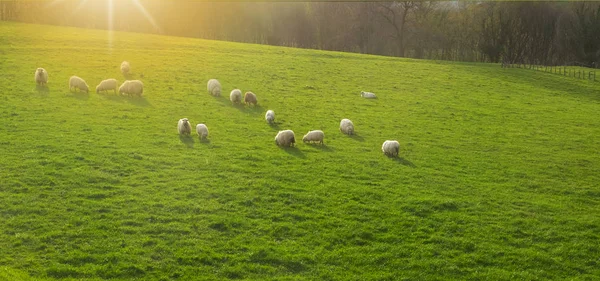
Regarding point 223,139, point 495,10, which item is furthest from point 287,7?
point 223,139

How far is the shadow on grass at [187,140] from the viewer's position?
22831 millimetres

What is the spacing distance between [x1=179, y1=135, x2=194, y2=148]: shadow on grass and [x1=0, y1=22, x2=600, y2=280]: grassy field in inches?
6.1

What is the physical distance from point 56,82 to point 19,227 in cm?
1923

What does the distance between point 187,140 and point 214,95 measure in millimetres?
9590

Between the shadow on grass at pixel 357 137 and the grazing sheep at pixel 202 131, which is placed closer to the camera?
the grazing sheep at pixel 202 131

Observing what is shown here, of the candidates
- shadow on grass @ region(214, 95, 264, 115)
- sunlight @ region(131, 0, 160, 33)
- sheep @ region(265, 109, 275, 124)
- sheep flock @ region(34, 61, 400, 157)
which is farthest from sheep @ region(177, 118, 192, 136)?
sunlight @ region(131, 0, 160, 33)

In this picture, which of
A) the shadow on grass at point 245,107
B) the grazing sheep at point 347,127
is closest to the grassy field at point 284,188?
the shadow on grass at point 245,107

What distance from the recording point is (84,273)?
42.6 feet

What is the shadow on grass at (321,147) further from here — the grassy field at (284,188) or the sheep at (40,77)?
the sheep at (40,77)

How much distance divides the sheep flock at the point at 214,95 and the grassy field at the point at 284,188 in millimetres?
512

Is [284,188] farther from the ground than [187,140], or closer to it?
closer to it

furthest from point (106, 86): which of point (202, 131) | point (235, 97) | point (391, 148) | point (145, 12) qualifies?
point (145, 12)

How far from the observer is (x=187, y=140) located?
23391 millimetres

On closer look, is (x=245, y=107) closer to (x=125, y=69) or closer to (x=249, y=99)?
(x=249, y=99)
